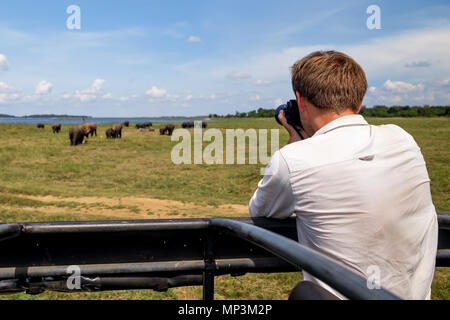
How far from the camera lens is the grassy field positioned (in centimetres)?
434

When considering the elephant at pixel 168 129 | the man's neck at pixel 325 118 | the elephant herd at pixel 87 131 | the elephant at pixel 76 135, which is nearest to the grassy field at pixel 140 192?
the man's neck at pixel 325 118

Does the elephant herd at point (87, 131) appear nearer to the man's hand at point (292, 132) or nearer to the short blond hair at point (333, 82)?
the man's hand at point (292, 132)

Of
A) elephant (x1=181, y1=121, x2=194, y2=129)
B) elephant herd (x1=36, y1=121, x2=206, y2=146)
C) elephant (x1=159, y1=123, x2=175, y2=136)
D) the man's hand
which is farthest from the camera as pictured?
elephant (x1=181, y1=121, x2=194, y2=129)

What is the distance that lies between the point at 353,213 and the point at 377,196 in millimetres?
101

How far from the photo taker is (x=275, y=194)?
67.5 inches

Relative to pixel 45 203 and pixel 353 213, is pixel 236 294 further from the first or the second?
pixel 45 203

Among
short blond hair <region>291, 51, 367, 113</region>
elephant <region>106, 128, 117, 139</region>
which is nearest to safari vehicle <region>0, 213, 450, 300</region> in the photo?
short blond hair <region>291, 51, 367, 113</region>

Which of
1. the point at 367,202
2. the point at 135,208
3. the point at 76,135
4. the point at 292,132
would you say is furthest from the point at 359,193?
the point at 76,135

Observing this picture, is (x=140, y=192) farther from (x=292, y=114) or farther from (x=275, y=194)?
(x=275, y=194)

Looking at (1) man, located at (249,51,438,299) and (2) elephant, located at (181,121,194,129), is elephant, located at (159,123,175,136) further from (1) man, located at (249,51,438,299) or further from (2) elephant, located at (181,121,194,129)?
(1) man, located at (249,51,438,299)

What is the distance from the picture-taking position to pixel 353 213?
4.64ft

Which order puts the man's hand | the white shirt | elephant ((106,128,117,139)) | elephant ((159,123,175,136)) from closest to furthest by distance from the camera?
the white shirt, the man's hand, elephant ((106,128,117,139)), elephant ((159,123,175,136))

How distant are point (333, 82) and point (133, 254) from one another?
1.20 meters
